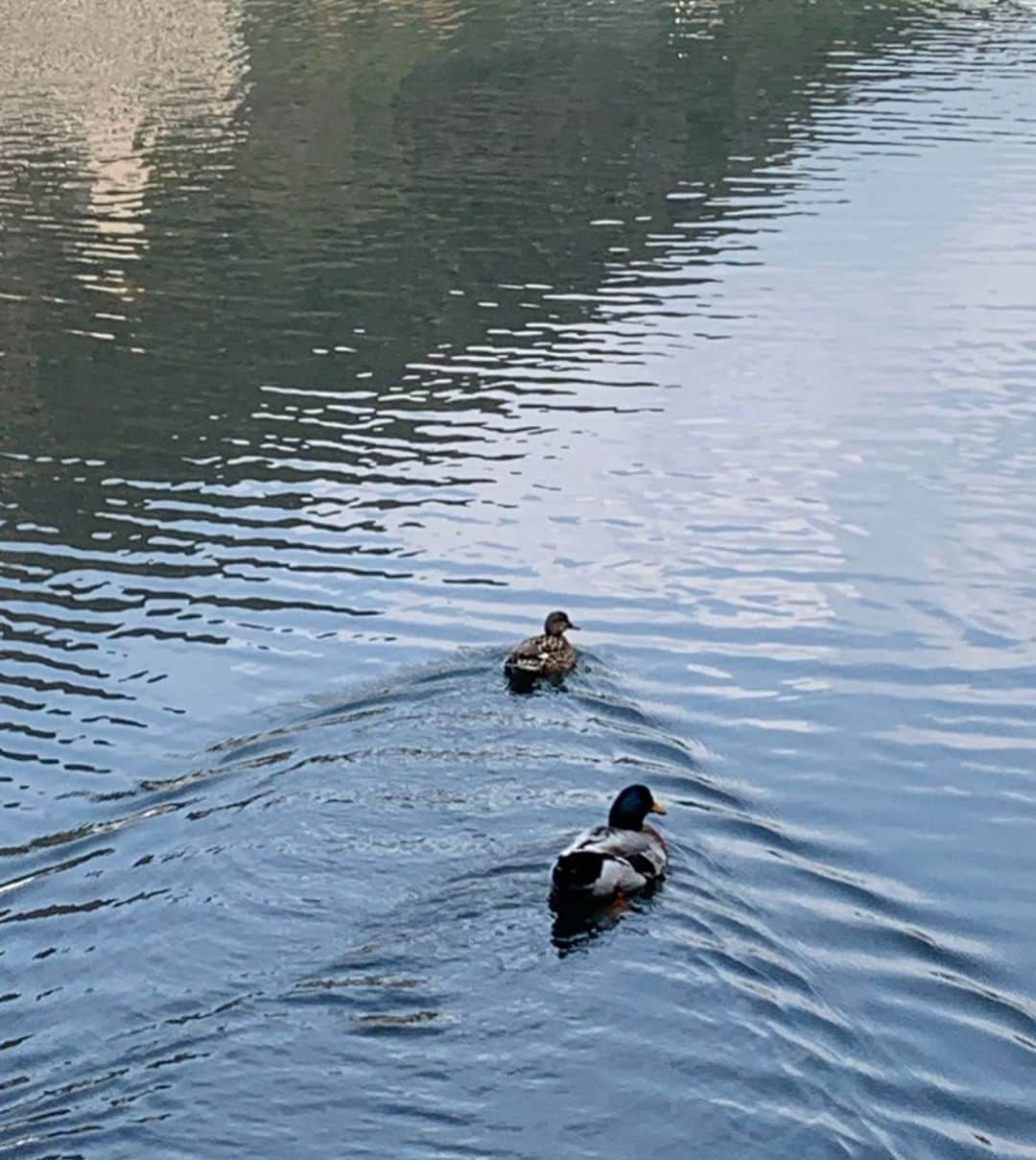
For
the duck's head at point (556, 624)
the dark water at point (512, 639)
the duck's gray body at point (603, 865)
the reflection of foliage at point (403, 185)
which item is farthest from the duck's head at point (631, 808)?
the reflection of foliage at point (403, 185)

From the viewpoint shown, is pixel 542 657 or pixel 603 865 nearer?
pixel 603 865

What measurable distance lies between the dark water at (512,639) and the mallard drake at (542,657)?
24 cm

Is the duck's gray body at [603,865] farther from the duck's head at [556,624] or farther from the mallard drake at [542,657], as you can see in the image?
the duck's head at [556,624]

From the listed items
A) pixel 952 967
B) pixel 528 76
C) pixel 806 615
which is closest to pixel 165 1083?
pixel 952 967

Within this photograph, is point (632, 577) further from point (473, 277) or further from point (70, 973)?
point (473, 277)

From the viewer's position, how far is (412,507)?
89.0 ft

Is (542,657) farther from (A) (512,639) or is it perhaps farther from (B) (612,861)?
(B) (612,861)

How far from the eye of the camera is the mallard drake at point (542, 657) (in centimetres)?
2070

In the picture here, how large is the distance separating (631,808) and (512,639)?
5.80 metres

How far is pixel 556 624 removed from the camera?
21562 millimetres

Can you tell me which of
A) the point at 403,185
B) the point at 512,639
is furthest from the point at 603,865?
the point at 403,185

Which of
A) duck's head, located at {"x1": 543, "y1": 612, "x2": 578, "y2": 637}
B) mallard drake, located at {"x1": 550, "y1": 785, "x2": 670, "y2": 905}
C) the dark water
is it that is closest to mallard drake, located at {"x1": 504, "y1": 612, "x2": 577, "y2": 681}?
duck's head, located at {"x1": 543, "y1": 612, "x2": 578, "y2": 637}

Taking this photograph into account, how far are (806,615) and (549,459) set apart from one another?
6349 mm

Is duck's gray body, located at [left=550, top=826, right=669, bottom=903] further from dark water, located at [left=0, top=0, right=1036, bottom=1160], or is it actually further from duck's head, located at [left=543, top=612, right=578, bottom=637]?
duck's head, located at [left=543, top=612, right=578, bottom=637]
